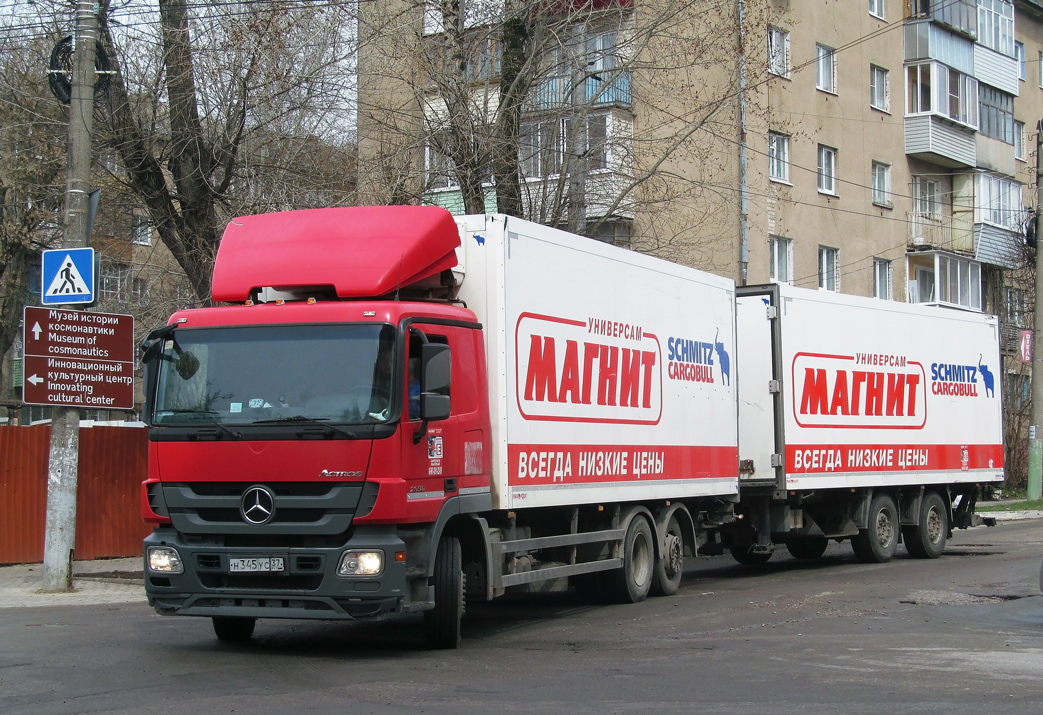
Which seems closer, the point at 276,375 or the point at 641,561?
the point at 276,375

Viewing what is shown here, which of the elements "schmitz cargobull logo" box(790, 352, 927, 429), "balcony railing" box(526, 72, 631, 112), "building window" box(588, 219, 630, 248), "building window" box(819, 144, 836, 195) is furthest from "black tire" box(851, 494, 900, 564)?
"building window" box(819, 144, 836, 195)

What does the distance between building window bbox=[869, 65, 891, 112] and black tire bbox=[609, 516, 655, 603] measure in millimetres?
26583

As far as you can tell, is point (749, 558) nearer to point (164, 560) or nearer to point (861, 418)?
point (861, 418)

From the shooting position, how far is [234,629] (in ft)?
32.2

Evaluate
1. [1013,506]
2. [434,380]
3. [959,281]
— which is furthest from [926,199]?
[434,380]

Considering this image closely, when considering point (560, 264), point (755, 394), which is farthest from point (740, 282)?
point (560, 264)

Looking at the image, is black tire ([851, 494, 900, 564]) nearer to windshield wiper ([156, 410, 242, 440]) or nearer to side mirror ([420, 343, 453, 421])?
side mirror ([420, 343, 453, 421])

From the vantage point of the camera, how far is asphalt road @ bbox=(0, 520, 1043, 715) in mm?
7312

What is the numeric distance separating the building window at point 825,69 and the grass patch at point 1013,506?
1208 centimetres

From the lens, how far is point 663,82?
18.5 m

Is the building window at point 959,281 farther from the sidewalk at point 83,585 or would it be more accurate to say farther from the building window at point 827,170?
the sidewalk at point 83,585

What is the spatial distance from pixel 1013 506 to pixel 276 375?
79.5 ft

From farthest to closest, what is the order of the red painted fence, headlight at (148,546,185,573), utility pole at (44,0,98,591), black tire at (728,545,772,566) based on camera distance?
1. black tire at (728,545,772,566)
2. the red painted fence
3. utility pole at (44,0,98,591)
4. headlight at (148,546,185,573)

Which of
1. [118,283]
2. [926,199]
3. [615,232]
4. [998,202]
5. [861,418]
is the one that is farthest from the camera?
[998,202]
